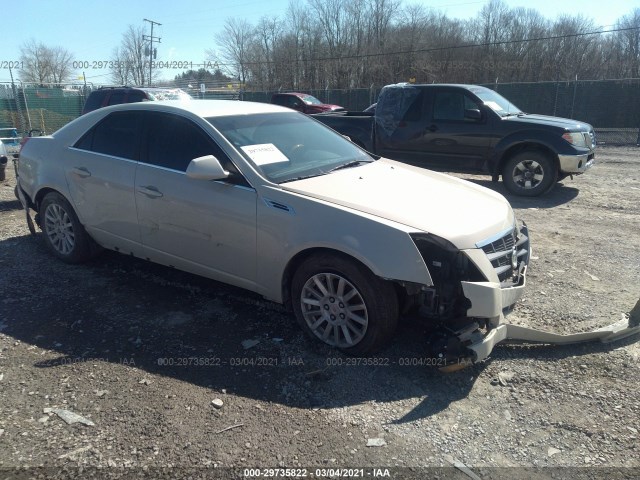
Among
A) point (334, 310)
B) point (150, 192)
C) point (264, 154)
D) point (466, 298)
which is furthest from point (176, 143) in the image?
point (466, 298)

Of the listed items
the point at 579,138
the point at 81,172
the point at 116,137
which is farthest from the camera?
the point at 579,138

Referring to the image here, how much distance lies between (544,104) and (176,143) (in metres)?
20.6

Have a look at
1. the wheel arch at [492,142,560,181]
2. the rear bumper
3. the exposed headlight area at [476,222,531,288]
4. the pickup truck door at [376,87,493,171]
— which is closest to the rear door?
the exposed headlight area at [476,222,531,288]

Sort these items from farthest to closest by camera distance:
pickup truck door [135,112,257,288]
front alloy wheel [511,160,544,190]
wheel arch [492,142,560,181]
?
front alloy wheel [511,160,544,190], wheel arch [492,142,560,181], pickup truck door [135,112,257,288]

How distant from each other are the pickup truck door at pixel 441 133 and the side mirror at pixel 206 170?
20.8 feet

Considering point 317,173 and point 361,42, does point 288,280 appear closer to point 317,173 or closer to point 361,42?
point 317,173

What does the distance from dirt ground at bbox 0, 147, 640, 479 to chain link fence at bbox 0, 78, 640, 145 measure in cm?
1610

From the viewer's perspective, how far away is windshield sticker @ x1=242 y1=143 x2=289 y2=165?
3775mm

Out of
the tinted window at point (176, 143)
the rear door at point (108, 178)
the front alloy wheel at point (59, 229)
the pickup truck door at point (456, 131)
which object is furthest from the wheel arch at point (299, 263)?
the pickup truck door at point (456, 131)

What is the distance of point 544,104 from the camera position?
821 inches

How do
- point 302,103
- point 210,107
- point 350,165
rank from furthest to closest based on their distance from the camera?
point 302,103 → point 210,107 → point 350,165

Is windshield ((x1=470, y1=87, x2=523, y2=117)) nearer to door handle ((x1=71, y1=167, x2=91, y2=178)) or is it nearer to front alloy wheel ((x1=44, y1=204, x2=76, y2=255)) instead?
door handle ((x1=71, y1=167, x2=91, y2=178))

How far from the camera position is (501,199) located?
13.1ft

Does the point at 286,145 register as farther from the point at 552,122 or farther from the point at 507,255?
the point at 552,122
